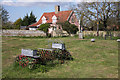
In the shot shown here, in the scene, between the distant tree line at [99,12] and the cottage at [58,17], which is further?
the cottage at [58,17]

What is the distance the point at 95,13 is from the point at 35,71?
79.4 feet

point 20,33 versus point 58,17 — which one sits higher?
point 58,17

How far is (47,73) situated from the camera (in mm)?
6328

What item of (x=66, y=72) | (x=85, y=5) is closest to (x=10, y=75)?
(x=66, y=72)

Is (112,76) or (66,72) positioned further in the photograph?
(66,72)

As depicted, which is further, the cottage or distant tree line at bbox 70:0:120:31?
the cottage

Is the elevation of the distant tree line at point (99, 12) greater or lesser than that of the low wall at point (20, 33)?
greater

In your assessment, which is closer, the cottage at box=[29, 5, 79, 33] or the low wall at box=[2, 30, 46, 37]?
the low wall at box=[2, 30, 46, 37]

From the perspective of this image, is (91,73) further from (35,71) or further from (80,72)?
(35,71)

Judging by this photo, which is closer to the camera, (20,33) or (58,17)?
(20,33)

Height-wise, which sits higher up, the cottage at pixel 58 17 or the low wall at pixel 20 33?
the cottage at pixel 58 17

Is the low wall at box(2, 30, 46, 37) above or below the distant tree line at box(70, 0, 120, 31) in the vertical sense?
below

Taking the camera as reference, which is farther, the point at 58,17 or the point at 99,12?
the point at 58,17

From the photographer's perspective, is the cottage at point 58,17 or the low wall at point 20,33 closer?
the low wall at point 20,33
